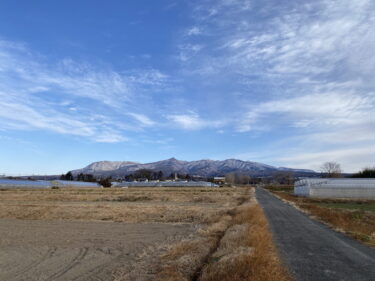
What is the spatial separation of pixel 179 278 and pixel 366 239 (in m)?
12.6

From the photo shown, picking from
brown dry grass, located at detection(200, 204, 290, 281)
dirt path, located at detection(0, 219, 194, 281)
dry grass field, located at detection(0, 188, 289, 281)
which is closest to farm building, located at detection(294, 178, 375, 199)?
dry grass field, located at detection(0, 188, 289, 281)

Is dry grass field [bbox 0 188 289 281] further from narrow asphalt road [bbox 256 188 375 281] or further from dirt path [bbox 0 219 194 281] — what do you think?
narrow asphalt road [bbox 256 188 375 281]

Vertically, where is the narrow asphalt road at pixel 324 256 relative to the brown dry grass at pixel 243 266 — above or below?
below

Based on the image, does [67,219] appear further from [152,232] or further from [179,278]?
[179,278]

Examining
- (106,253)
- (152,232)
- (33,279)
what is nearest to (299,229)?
(152,232)

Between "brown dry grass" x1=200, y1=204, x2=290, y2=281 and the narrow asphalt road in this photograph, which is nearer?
"brown dry grass" x1=200, y1=204, x2=290, y2=281

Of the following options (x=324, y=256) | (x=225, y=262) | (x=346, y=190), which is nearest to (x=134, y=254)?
(x=225, y=262)

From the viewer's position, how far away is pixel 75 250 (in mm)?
16156

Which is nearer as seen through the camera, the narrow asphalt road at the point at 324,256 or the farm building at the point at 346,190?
the narrow asphalt road at the point at 324,256

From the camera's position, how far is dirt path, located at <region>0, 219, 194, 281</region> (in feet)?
39.4

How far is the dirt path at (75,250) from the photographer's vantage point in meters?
12.0

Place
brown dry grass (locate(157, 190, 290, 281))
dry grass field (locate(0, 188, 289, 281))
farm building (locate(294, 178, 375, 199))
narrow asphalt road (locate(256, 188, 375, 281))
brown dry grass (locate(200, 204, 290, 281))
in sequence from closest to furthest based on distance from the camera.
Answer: brown dry grass (locate(200, 204, 290, 281)), brown dry grass (locate(157, 190, 290, 281)), dry grass field (locate(0, 188, 289, 281)), narrow asphalt road (locate(256, 188, 375, 281)), farm building (locate(294, 178, 375, 199))

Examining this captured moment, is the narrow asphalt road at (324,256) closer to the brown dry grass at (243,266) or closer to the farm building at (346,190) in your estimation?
the brown dry grass at (243,266)

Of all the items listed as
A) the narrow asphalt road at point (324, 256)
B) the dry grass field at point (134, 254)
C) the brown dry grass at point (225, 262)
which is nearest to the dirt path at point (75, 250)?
the dry grass field at point (134, 254)
